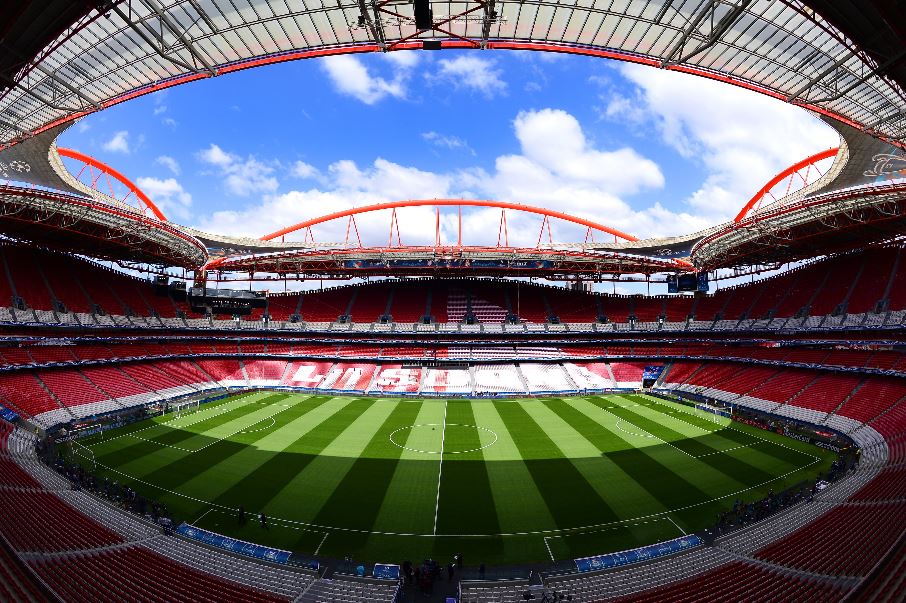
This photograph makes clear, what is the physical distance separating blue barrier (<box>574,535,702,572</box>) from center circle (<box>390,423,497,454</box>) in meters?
11.4

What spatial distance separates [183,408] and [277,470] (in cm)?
1742

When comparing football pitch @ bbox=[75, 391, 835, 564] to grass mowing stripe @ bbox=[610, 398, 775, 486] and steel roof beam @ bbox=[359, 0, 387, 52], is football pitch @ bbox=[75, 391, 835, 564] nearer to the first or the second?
grass mowing stripe @ bbox=[610, 398, 775, 486]

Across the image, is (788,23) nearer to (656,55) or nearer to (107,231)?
(656,55)

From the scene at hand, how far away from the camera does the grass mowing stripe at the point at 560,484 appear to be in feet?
57.1

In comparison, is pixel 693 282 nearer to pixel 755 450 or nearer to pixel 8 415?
pixel 755 450

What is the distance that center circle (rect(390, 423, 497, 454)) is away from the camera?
83.7ft

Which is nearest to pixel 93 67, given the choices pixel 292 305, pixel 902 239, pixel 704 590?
pixel 704 590

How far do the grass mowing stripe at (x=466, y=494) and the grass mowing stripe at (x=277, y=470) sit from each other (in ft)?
23.4

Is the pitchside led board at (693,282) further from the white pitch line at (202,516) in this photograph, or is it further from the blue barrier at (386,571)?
the white pitch line at (202,516)

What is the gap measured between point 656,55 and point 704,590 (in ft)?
54.2

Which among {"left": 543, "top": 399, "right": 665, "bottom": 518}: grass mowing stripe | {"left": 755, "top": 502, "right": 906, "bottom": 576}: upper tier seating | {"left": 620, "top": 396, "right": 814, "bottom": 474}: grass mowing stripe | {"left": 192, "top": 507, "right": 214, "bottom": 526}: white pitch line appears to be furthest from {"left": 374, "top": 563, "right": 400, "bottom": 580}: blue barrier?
{"left": 620, "top": 396, "right": 814, "bottom": 474}: grass mowing stripe

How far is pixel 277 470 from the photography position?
857 inches

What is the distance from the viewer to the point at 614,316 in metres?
54.2

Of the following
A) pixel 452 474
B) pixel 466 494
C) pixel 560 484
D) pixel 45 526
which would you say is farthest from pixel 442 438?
pixel 45 526
